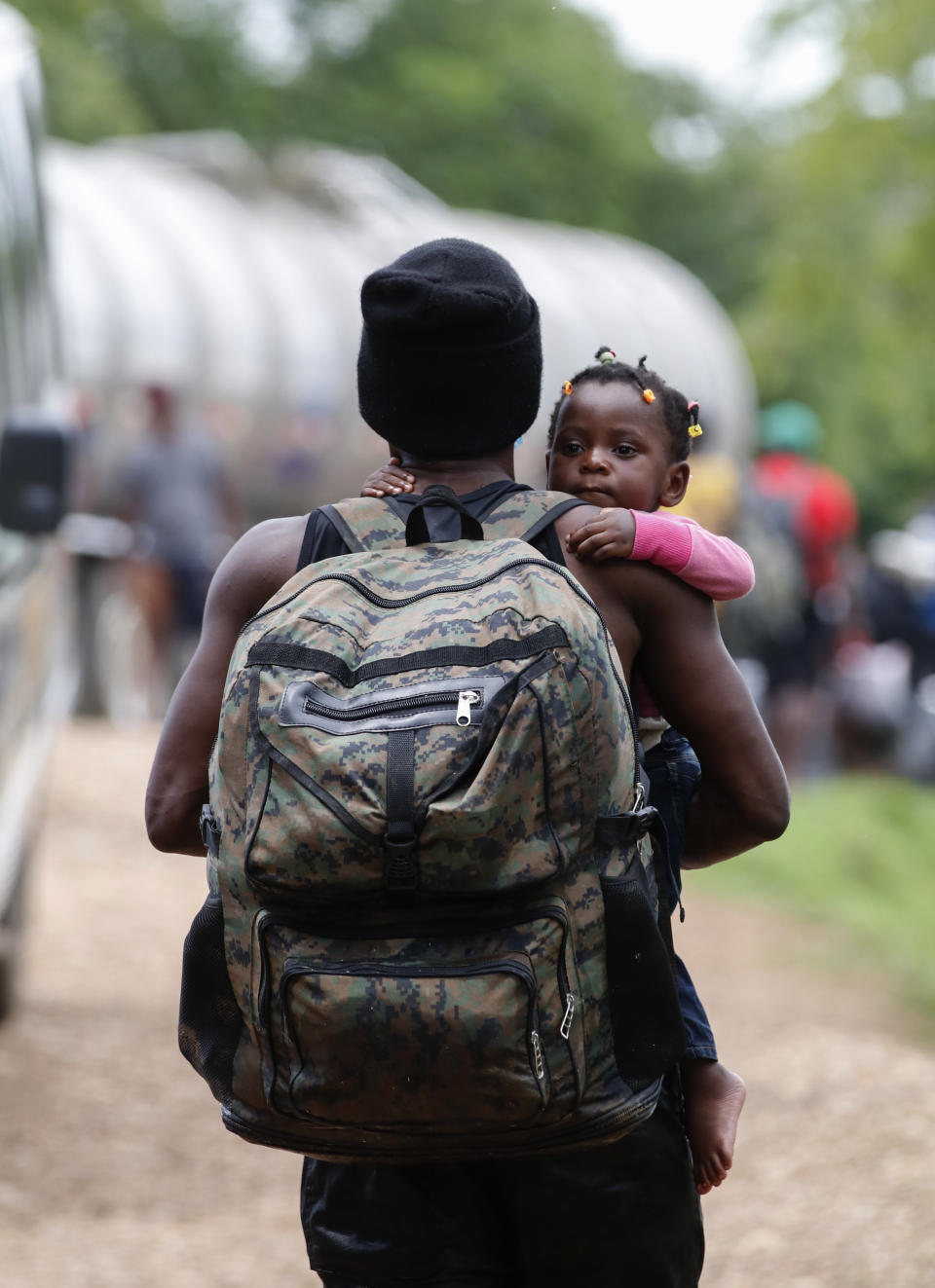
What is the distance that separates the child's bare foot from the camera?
8.39 ft

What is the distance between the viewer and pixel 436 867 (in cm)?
210

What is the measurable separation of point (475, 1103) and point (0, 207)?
4.17 meters

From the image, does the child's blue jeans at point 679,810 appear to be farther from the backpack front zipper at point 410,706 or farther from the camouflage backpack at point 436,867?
the backpack front zipper at point 410,706

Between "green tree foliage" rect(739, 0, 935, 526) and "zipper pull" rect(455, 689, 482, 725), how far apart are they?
15573mm

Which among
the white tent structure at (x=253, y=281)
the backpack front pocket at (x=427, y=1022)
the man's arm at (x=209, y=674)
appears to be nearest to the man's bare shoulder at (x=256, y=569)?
the man's arm at (x=209, y=674)

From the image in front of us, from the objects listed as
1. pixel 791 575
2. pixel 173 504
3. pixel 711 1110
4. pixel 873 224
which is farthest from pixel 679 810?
pixel 873 224

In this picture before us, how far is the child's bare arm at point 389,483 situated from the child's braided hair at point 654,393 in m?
0.24

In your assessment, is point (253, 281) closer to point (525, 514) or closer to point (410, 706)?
point (525, 514)

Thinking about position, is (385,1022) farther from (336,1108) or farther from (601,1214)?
(601,1214)

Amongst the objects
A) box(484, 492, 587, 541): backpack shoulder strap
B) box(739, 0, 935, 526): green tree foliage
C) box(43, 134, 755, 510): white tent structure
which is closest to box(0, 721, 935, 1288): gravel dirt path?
box(484, 492, 587, 541): backpack shoulder strap

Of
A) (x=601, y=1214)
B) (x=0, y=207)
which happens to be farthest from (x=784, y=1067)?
(x=601, y=1214)

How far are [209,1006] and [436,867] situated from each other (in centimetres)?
37

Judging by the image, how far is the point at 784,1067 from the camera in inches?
250

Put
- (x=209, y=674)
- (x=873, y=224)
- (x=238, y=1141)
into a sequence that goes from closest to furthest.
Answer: (x=209, y=674), (x=238, y=1141), (x=873, y=224)
